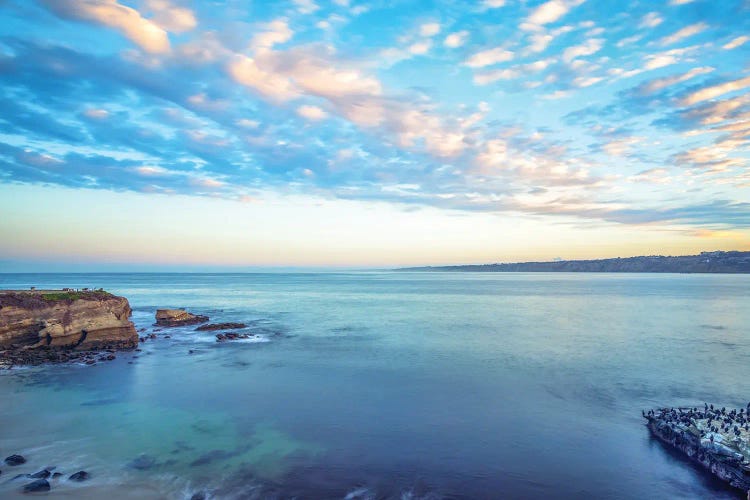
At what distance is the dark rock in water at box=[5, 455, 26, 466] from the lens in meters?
14.5

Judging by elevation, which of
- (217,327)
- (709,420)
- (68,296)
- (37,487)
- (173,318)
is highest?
(68,296)

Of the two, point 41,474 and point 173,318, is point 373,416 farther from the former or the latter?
point 173,318

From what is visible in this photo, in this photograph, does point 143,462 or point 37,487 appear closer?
point 37,487

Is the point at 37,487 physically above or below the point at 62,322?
below

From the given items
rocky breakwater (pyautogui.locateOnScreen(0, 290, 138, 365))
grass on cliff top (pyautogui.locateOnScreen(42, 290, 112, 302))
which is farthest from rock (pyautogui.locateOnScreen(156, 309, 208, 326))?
grass on cliff top (pyautogui.locateOnScreen(42, 290, 112, 302))

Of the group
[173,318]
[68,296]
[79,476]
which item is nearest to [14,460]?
[79,476]

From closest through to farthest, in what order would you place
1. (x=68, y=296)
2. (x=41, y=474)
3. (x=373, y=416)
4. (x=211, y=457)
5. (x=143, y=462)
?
1. (x=41, y=474)
2. (x=143, y=462)
3. (x=211, y=457)
4. (x=373, y=416)
5. (x=68, y=296)

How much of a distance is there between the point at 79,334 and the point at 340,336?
23.0m

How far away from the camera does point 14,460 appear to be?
1463 cm

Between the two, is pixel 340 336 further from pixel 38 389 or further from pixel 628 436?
pixel 628 436

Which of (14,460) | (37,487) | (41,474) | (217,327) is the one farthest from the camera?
(217,327)

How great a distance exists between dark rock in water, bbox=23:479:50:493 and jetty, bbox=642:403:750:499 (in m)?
21.4

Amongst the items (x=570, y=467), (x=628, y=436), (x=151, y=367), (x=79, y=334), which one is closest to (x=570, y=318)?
(x=628, y=436)

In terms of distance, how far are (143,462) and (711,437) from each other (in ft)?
67.7
